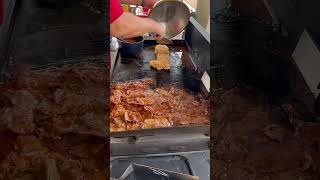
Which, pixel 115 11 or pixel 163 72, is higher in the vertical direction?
pixel 115 11

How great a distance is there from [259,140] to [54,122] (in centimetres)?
37

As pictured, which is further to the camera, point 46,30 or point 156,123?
point 156,123

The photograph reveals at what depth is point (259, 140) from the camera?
0.58 meters

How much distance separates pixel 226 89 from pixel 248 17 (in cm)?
13

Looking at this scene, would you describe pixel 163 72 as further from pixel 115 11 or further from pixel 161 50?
pixel 115 11

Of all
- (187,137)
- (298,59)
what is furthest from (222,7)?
(187,137)

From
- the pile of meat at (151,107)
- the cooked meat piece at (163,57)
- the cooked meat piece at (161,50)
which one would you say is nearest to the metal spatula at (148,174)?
the pile of meat at (151,107)

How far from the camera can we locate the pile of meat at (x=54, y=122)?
0.53m

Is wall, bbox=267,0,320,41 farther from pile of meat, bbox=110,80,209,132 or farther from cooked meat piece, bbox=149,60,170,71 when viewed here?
cooked meat piece, bbox=149,60,170,71

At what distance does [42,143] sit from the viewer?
0.54 metres

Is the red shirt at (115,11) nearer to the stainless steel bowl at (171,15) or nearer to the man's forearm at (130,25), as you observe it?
the man's forearm at (130,25)

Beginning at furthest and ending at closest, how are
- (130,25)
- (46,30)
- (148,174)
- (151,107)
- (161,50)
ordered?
(161,50) < (151,107) < (130,25) < (148,174) < (46,30)

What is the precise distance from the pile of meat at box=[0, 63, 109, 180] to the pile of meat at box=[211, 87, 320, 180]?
0.22 meters

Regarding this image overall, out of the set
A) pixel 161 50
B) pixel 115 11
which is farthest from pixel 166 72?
pixel 115 11
